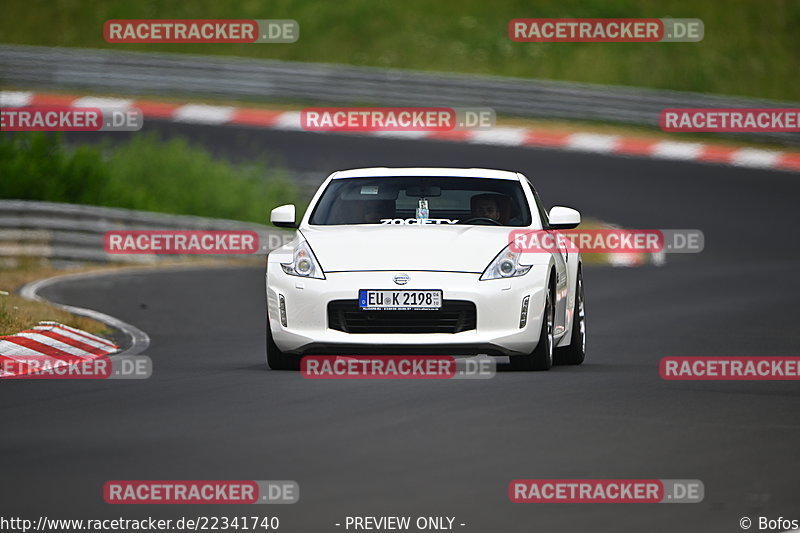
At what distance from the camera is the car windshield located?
12625 millimetres

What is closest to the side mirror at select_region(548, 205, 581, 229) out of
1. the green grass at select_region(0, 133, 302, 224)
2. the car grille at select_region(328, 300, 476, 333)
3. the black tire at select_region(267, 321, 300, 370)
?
the car grille at select_region(328, 300, 476, 333)

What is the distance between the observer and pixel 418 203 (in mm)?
12828

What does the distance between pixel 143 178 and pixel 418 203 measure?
57.9 feet

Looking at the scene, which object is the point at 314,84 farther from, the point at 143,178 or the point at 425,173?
the point at 425,173

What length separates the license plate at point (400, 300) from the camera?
37.8 ft

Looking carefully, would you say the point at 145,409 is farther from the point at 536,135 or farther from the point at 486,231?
the point at 536,135

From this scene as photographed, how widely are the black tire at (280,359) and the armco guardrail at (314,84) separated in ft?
77.4

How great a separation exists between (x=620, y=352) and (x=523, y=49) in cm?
2842

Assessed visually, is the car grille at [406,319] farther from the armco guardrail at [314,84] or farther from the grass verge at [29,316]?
the armco guardrail at [314,84]

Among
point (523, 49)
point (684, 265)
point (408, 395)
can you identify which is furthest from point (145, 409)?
point (523, 49)

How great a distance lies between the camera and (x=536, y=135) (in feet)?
114

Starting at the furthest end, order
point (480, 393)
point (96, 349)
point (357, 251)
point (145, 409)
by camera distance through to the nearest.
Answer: point (96, 349) → point (357, 251) → point (480, 393) → point (145, 409)

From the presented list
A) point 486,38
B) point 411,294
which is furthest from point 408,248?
point 486,38

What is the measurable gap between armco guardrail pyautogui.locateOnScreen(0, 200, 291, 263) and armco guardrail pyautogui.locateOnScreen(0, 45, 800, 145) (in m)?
11.4
